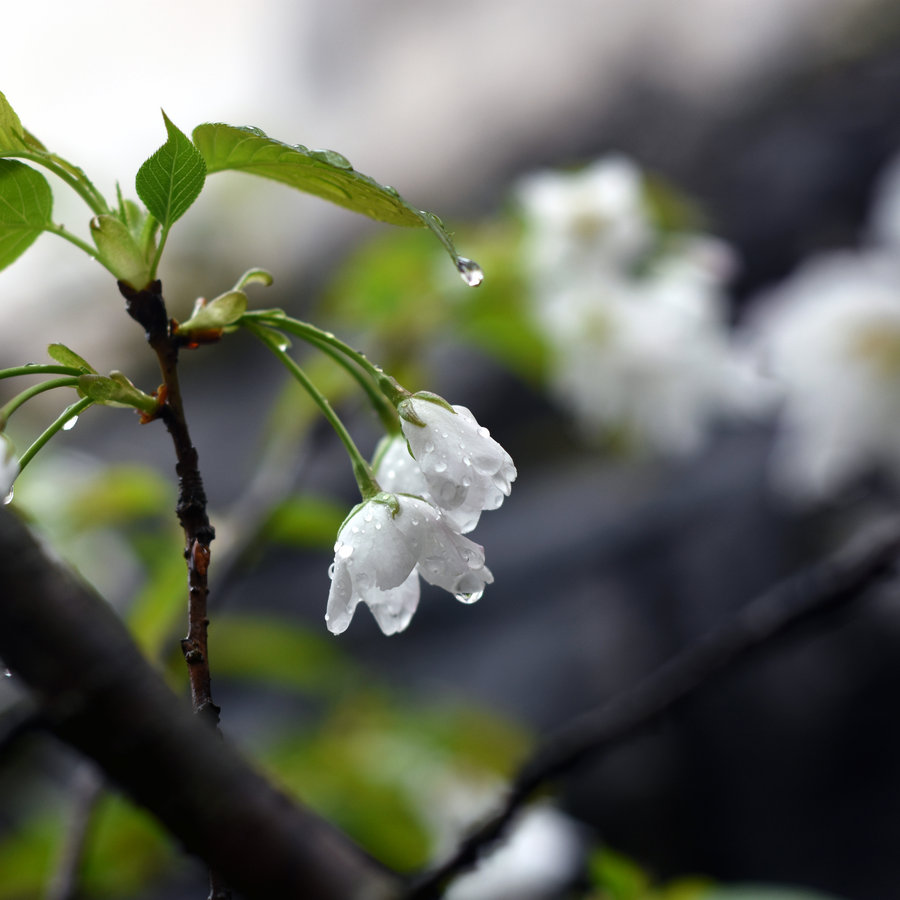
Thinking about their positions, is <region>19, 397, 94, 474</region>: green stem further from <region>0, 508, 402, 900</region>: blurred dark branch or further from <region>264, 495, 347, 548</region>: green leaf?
<region>264, 495, 347, 548</region>: green leaf

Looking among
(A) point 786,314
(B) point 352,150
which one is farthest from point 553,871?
(B) point 352,150

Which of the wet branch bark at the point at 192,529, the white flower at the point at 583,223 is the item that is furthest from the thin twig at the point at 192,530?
the white flower at the point at 583,223

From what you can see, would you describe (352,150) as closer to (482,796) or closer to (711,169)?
(711,169)

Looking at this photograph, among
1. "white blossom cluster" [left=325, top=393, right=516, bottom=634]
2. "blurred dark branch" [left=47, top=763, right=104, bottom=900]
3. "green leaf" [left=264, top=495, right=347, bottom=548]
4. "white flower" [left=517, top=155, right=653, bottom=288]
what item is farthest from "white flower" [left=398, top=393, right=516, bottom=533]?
"white flower" [left=517, top=155, right=653, bottom=288]

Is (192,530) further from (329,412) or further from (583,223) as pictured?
(583,223)

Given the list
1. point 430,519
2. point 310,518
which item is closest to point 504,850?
point 310,518

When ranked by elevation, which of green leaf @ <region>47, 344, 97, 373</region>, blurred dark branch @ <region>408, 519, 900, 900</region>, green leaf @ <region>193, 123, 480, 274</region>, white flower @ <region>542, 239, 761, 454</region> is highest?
white flower @ <region>542, 239, 761, 454</region>

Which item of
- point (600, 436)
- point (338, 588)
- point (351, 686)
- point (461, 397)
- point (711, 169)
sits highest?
point (711, 169)
